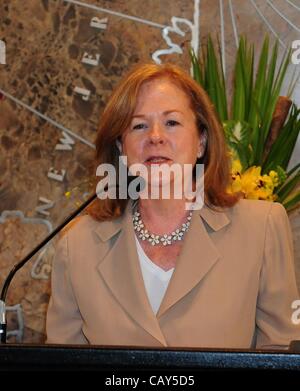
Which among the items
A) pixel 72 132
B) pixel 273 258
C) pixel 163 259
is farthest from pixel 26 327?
pixel 273 258

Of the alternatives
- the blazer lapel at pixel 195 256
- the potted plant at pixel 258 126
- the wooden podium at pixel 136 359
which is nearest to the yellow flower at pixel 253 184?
the potted plant at pixel 258 126

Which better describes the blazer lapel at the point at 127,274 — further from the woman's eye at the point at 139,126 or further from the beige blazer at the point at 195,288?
the woman's eye at the point at 139,126

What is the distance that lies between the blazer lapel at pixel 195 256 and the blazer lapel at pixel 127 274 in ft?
0.14

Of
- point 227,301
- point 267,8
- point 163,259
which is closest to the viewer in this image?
point 227,301

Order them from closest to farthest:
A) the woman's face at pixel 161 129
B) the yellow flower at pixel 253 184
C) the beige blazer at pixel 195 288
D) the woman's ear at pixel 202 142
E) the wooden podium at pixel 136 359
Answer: the wooden podium at pixel 136 359 < the beige blazer at pixel 195 288 < the woman's face at pixel 161 129 < the woman's ear at pixel 202 142 < the yellow flower at pixel 253 184

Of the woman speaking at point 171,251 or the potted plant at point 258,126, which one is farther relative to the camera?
the potted plant at point 258,126

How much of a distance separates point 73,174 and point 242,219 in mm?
1171

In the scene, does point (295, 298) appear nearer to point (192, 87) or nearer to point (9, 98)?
point (192, 87)

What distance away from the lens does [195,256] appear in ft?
6.73

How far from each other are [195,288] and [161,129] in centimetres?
43

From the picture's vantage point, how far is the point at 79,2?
10.3ft

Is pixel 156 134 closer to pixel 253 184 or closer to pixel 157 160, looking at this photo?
pixel 157 160

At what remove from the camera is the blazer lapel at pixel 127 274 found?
6.54ft

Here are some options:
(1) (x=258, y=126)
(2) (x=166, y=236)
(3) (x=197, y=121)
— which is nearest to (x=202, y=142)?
(3) (x=197, y=121)
